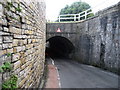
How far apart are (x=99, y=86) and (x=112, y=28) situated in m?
4.54

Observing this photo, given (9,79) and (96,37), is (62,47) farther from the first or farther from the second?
(9,79)

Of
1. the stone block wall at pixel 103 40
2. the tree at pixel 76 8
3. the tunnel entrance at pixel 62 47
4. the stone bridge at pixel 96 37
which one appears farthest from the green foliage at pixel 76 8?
the stone block wall at pixel 103 40

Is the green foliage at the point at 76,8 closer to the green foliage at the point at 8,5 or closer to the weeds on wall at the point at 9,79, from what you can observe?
the green foliage at the point at 8,5

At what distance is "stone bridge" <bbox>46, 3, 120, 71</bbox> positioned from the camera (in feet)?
25.5

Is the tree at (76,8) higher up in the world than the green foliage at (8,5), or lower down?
higher up

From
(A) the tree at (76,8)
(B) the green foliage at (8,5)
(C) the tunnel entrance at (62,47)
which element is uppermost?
(A) the tree at (76,8)

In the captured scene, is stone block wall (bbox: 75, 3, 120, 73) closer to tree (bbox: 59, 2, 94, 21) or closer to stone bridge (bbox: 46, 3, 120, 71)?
stone bridge (bbox: 46, 3, 120, 71)

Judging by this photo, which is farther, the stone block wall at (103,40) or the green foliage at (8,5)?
the stone block wall at (103,40)

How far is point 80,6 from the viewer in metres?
19.1

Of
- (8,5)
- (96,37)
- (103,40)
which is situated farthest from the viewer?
(96,37)

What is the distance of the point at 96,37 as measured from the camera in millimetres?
9867

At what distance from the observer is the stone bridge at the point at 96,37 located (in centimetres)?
777

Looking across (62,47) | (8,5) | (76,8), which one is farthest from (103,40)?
(76,8)

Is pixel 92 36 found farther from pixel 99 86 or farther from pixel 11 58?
pixel 11 58
